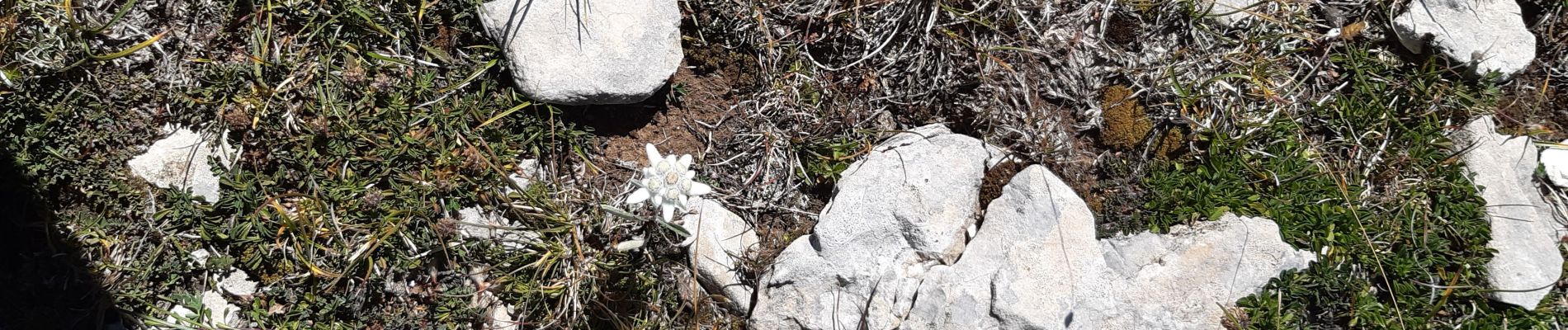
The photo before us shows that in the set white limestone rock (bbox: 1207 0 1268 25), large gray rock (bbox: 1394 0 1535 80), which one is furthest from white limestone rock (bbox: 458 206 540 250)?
large gray rock (bbox: 1394 0 1535 80)

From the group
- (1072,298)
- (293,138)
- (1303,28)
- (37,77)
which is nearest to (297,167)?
(293,138)

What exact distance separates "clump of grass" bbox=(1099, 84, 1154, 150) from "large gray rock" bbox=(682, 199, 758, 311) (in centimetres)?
165

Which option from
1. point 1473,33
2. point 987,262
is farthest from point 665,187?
point 1473,33

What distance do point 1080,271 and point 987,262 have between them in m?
0.36

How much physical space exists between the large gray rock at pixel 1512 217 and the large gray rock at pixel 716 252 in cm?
318

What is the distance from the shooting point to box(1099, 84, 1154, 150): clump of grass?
329 centimetres

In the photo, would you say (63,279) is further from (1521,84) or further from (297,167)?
(1521,84)

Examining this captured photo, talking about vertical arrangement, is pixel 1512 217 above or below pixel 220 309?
above

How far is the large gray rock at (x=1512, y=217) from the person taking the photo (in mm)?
3271

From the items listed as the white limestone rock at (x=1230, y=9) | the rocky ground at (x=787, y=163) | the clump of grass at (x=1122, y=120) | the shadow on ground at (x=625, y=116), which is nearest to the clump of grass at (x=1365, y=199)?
the rocky ground at (x=787, y=163)

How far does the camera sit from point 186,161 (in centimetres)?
312

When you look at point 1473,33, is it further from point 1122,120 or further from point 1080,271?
point 1080,271

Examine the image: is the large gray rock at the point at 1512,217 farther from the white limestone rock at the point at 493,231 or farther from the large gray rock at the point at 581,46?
the white limestone rock at the point at 493,231

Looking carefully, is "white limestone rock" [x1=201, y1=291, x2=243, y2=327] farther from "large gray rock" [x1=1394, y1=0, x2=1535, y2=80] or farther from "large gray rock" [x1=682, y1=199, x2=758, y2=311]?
"large gray rock" [x1=1394, y1=0, x2=1535, y2=80]
